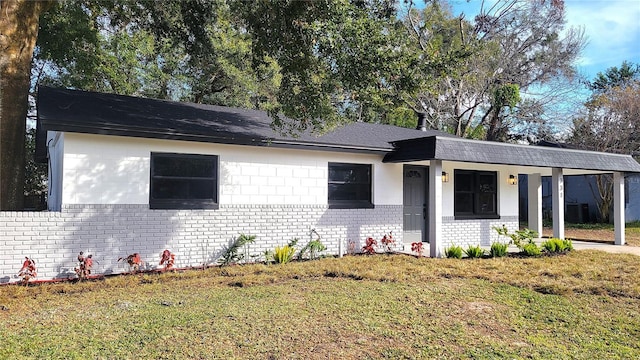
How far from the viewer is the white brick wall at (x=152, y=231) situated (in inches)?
282

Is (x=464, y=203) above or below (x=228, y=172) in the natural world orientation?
below

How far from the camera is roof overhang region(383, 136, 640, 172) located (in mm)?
9875

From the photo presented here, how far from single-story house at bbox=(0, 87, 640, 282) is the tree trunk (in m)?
0.47

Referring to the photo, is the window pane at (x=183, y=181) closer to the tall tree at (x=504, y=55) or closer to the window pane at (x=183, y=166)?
the window pane at (x=183, y=166)

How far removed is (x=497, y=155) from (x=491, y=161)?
363 millimetres

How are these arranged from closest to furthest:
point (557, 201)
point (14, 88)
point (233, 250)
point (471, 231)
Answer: point (14, 88)
point (233, 250)
point (471, 231)
point (557, 201)

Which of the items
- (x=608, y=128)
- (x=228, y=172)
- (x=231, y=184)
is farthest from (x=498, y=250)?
(x=608, y=128)

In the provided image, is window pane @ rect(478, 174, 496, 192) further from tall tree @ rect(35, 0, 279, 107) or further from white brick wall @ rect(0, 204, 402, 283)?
tall tree @ rect(35, 0, 279, 107)

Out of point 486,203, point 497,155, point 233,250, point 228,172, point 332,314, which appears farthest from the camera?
point 486,203

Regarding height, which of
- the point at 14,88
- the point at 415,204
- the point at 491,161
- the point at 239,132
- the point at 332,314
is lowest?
the point at 332,314

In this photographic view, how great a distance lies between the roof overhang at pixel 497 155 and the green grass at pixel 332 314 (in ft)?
8.94

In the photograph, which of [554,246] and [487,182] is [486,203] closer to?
[487,182]

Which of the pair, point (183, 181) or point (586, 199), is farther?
point (586, 199)

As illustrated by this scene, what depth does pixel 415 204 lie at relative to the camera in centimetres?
1227
